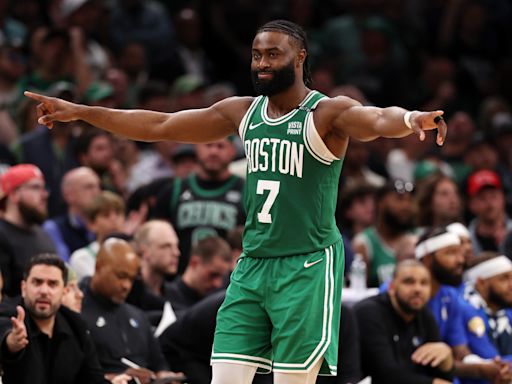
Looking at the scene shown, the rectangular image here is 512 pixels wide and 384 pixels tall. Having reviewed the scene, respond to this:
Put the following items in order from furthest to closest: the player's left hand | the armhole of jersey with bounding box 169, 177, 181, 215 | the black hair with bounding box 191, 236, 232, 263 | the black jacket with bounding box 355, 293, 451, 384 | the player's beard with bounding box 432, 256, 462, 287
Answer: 1. the armhole of jersey with bounding box 169, 177, 181, 215
2. the player's beard with bounding box 432, 256, 462, 287
3. the black hair with bounding box 191, 236, 232, 263
4. the black jacket with bounding box 355, 293, 451, 384
5. the player's left hand

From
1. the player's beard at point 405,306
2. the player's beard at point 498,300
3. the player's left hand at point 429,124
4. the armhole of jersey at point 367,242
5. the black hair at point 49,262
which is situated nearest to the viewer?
the player's left hand at point 429,124

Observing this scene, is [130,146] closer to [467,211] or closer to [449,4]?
[467,211]

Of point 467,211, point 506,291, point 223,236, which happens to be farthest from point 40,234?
point 467,211

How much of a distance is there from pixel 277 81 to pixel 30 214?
382 centimetres

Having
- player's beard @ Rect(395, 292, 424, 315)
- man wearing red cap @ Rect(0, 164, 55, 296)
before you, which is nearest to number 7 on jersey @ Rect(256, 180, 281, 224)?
player's beard @ Rect(395, 292, 424, 315)

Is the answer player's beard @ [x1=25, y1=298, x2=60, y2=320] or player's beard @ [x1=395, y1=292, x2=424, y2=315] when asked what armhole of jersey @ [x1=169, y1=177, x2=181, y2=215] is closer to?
player's beard @ [x1=395, y1=292, x2=424, y2=315]

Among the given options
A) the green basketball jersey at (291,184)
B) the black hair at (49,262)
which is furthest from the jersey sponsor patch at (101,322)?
the green basketball jersey at (291,184)

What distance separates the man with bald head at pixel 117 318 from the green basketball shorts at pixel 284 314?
7.48 ft

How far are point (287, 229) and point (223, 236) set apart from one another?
4.33 m

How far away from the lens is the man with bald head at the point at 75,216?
999 cm

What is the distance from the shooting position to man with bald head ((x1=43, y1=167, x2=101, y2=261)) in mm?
9992

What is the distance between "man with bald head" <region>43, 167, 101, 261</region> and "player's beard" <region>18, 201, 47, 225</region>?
2.39ft

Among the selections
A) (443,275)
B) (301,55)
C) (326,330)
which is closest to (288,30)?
(301,55)

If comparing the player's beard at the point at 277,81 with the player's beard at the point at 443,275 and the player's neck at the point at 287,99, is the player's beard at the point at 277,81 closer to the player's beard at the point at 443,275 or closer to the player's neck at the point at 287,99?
the player's neck at the point at 287,99
